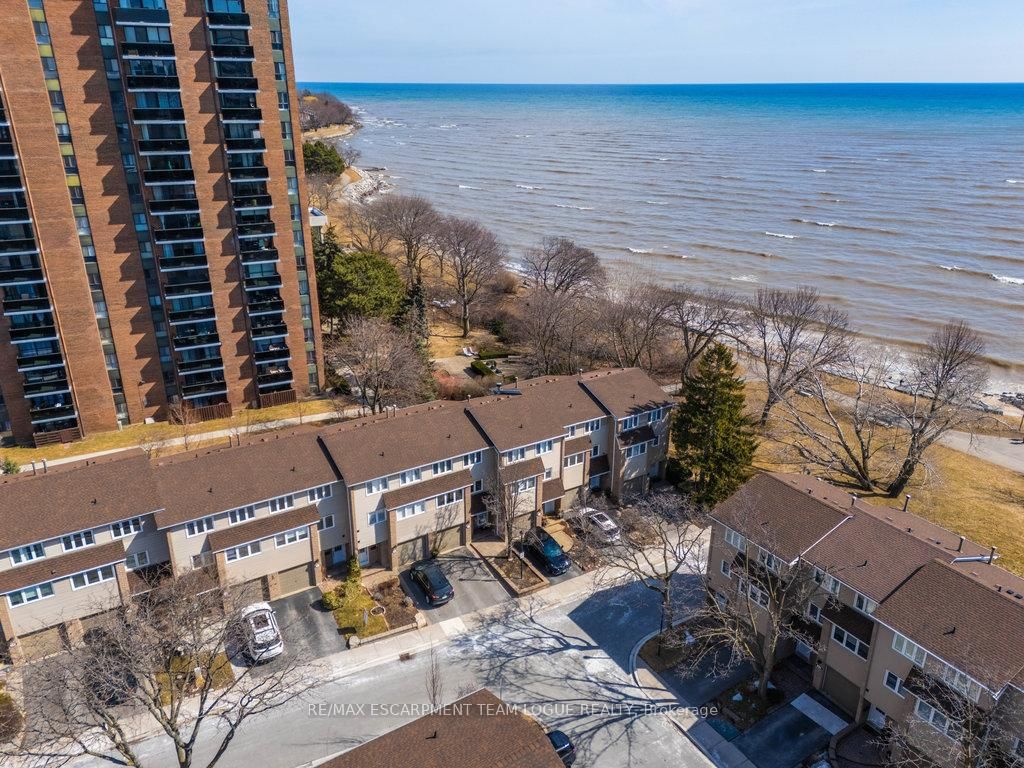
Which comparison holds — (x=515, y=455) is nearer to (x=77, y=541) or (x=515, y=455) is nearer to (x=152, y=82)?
(x=77, y=541)

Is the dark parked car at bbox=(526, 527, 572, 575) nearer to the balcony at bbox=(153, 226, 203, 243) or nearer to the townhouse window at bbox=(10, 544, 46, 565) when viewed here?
the townhouse window at bbox=(10, 544, 46, 565)

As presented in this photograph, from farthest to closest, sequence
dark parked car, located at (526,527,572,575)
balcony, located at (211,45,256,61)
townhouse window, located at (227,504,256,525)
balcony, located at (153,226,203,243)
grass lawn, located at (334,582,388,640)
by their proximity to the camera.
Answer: balcony, located at (153,226,203,243) → balcony, located at (211,45,256,61) → dark parked car, located at (526,527,572,575) → townhouse window, located at (227,504,256,525) → grass lawn, located at (334,582,388,640)

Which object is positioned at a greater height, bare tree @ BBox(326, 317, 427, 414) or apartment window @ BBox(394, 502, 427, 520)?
bare tree @ BBox(326, 317, 427, 414)

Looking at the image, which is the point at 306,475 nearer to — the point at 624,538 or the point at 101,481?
the point at 101,481

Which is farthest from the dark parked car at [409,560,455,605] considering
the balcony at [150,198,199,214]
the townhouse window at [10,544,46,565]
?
the balcony at [150,198,199,214]

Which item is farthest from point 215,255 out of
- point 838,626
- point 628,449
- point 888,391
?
point 888,391

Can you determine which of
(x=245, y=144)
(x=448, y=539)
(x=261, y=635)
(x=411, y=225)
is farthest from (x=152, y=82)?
(x=411, y=225)
